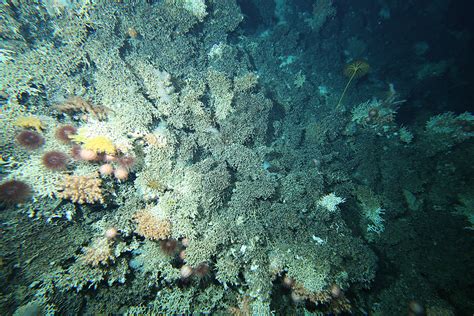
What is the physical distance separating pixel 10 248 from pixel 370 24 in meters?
14.1

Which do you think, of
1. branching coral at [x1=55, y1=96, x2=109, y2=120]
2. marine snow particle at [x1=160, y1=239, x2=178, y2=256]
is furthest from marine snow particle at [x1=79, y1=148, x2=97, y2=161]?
marine snow particle at [x1=160, y1=239, x2=178, y2=256]

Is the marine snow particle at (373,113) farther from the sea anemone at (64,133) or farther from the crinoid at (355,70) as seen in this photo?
the sea anemone at (64,133)

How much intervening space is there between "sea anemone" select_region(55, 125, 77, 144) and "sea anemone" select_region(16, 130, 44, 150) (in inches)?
12.1

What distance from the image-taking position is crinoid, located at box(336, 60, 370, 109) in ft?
27.6

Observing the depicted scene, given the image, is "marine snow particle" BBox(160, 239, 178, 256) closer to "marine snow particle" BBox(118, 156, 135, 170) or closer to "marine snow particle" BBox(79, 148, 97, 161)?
"marine snow particle" BBox(118, 156, 135, 170)

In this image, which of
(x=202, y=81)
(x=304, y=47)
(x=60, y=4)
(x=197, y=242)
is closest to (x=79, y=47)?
(x=60, y=4)

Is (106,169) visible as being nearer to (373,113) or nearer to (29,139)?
(29,139)

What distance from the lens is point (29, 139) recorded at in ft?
13.8

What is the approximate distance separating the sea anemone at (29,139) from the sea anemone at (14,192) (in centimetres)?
78

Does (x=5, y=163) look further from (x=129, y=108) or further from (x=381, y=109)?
(x=381, y=109)

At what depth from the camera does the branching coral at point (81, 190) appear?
12.4 ft

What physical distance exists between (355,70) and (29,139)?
400 inches

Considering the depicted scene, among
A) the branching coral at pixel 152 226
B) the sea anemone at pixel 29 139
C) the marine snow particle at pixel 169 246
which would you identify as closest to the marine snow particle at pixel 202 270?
the marine snow particle at pixel 169 246

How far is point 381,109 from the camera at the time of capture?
7625 millimetres
